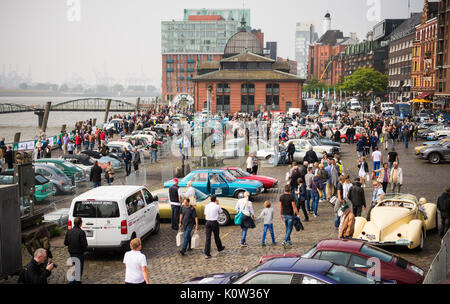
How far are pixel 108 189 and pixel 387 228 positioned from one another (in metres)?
8.11

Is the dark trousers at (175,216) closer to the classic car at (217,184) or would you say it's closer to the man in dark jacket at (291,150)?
the classic car at (217,184)

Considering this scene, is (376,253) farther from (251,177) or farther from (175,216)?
(251,177)

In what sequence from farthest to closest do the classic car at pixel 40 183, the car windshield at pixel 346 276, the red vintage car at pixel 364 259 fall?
the classic car at pixel 40 183 < the red vintage car at pixel 364 259 < the car windshield at pixel 346 276

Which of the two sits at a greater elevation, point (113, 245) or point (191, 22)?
point (191, 22)

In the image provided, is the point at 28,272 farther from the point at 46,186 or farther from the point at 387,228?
the point at 46,186

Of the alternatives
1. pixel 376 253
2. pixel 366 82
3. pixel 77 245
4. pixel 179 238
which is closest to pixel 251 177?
pixel 179 238

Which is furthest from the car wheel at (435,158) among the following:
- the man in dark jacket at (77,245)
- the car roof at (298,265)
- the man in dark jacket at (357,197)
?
the man in dark jacket at (77,245)

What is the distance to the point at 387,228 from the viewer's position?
1325cm

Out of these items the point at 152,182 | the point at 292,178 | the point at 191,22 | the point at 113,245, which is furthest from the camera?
the point at 191,22

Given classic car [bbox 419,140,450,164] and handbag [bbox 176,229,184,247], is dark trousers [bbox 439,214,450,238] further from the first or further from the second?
classic car [bbox 419,140,450,164]

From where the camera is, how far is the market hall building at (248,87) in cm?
9219

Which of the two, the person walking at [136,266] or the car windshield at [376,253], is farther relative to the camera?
the car windshield at [376,253]

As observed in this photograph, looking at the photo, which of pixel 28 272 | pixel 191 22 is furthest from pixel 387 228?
pixel 191 22

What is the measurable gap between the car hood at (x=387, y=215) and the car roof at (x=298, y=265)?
20.0 feet
